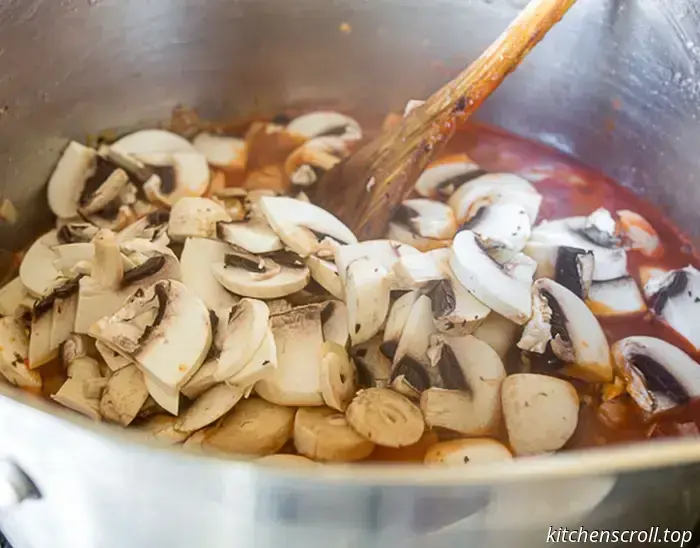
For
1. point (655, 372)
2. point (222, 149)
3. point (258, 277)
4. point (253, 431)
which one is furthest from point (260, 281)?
point (655, 372)

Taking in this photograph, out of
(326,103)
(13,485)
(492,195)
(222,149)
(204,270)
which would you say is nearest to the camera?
(13,485)

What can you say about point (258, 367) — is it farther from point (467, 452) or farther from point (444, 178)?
point (444, 178)

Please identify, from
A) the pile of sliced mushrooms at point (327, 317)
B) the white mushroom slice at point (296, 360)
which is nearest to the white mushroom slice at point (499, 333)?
the pile of sliced mushrooms at point (327, 317)

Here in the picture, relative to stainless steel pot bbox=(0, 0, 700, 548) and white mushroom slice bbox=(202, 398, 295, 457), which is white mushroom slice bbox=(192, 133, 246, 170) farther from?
white mushroom slice bbox=(202, 398, 295, 457)

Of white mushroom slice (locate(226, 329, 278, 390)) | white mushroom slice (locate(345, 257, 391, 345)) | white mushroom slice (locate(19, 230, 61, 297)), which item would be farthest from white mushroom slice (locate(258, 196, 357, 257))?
white mushroom slice (locate(19, 230, 61, 297))

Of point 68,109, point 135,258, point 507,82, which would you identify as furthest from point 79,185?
point 507,82

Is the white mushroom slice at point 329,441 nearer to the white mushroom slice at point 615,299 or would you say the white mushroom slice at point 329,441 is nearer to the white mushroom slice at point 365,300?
the white mushroom slice at point 365,300

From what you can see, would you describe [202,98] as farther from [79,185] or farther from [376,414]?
[376,414]
